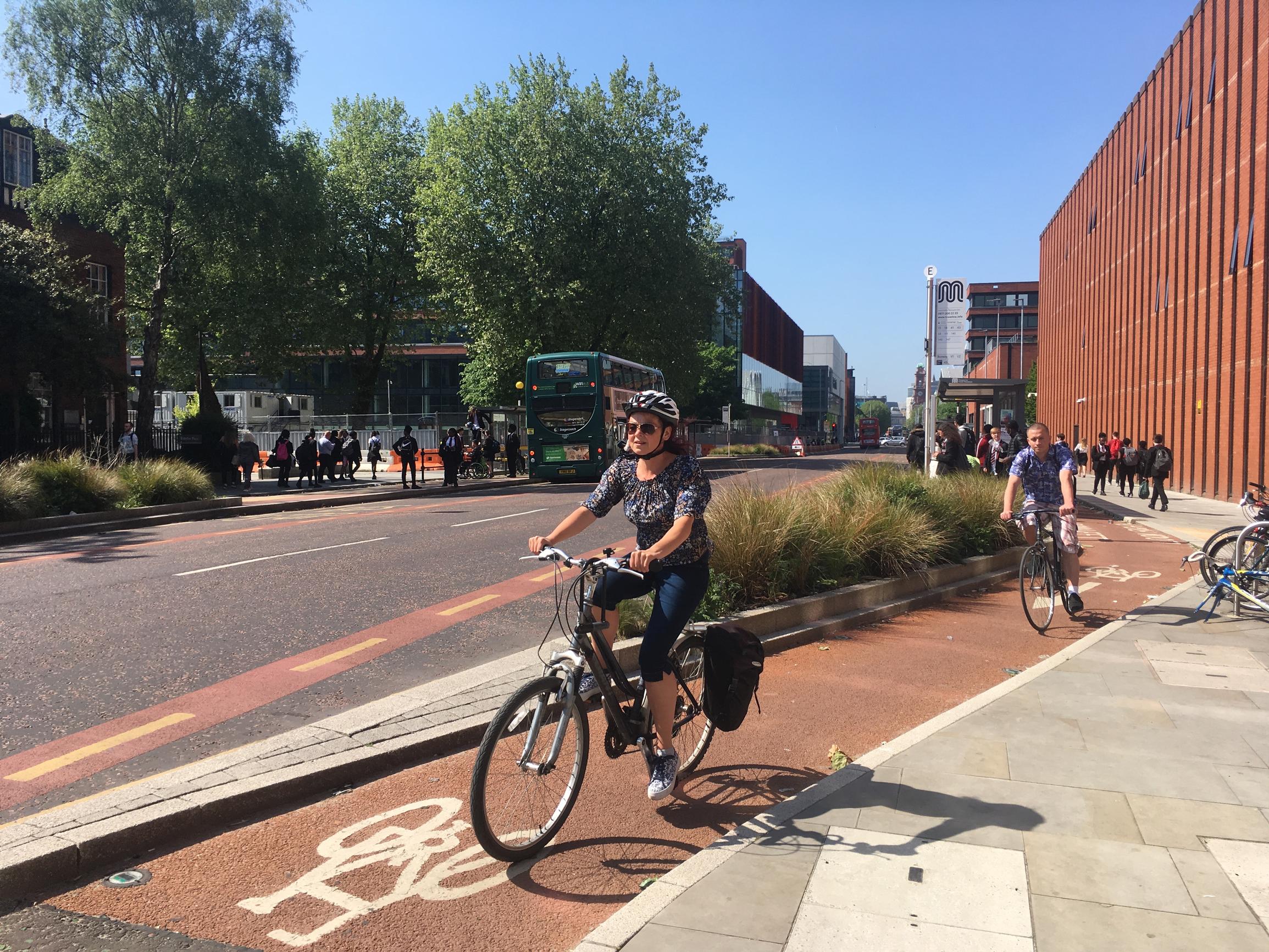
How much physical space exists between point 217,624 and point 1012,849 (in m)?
6.49

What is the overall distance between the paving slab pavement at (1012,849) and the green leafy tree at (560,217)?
32.0m

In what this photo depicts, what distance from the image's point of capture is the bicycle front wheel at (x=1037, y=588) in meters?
8.40

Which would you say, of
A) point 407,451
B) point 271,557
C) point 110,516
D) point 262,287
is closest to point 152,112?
point 262,287


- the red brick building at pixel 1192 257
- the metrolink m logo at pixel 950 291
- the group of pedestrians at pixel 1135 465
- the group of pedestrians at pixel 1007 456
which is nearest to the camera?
the group of pedestrians at pixel 1007 456

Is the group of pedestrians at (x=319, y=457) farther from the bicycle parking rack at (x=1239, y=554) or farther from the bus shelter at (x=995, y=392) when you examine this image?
the bicycle parking rack at (x=1239, y=554)

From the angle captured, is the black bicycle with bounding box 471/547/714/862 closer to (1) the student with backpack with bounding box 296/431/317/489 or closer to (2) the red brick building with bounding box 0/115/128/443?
(1) the student with backpack with bounding box 296/431/317/489

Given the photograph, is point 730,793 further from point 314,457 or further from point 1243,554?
point 314,457

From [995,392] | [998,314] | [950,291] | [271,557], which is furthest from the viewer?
[998,314]

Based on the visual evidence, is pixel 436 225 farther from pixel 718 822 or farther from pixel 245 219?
pixel 718 822

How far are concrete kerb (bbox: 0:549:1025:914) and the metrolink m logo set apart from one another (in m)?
14.0

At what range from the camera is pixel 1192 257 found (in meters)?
29.4

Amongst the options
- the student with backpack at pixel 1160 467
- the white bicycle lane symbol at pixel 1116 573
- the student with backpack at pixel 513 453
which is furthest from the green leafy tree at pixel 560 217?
the white bicycle lane symbol at pixel 1116 573

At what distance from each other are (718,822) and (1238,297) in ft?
86.4

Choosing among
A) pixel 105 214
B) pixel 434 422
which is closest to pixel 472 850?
pixel 105 214
